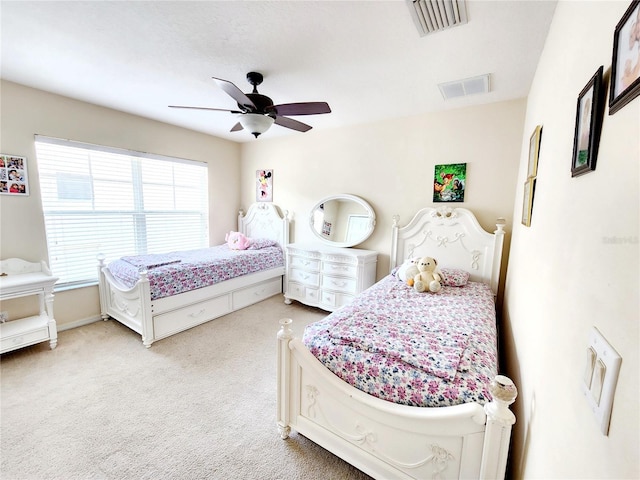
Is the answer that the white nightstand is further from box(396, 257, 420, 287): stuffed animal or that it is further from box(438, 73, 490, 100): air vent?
box(438, 73, 490, 100): air vent

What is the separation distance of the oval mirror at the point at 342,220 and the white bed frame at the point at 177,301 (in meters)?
0.59

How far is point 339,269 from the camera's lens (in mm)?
3336

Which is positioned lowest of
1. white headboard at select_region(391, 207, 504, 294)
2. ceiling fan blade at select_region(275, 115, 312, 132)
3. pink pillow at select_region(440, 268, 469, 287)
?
pink pillow at select_region(440, 268, 469, 287)

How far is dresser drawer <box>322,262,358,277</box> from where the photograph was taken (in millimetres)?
3241

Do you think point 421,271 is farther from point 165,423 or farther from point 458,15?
point 165,423

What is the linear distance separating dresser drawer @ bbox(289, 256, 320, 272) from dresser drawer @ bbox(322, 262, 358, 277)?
12 centimetres

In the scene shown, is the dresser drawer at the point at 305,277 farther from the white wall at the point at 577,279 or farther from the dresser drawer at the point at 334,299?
the white wall at the point at 577,279

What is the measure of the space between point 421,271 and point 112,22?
283cm

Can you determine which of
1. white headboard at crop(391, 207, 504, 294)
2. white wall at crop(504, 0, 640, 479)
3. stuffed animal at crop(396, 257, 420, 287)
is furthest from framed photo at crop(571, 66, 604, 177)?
white headboard at crop(391, 207, 504, 294)

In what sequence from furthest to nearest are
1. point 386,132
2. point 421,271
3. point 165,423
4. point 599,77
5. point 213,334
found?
1. point 386,132
2. point 213,334
3. point 421,271
4. point 165,423
5. point 599,77

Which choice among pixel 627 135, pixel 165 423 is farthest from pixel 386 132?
pixel 165 423

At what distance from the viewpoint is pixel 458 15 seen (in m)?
1.47

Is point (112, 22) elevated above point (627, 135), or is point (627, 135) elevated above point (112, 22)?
point (112, 22)

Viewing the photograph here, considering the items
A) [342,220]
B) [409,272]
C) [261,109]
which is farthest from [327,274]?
[261,109]
